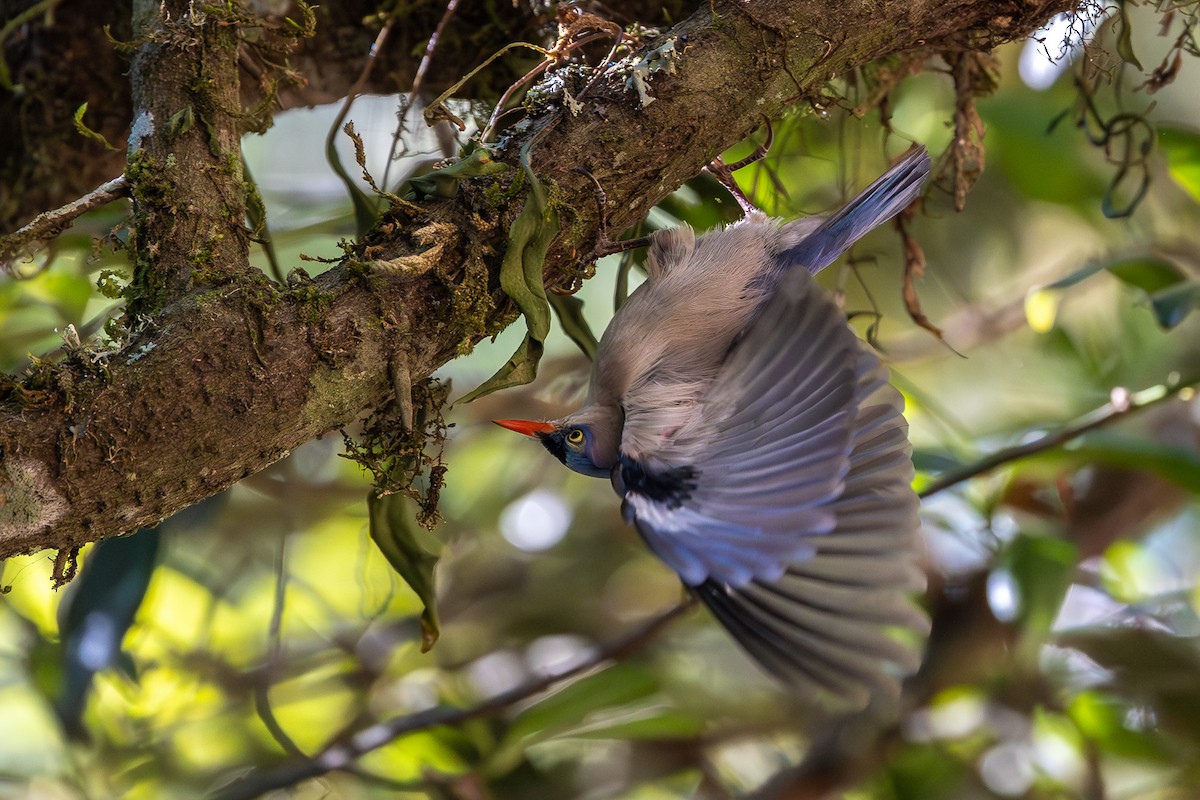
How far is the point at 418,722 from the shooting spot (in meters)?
1.82

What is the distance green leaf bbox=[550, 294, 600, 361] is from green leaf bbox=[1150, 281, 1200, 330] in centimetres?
81

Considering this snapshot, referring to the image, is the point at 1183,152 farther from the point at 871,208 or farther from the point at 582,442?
the point at 582,442

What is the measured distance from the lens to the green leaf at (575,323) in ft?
4.79

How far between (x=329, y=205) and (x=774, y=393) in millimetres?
1599

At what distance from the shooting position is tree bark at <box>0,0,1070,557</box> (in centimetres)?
94

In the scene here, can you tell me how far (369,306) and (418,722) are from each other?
3.40ft

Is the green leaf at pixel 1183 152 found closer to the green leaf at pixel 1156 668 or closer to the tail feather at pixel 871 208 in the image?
the tail feather at pixel 871 208

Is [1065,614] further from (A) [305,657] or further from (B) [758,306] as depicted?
(A) [305,657]

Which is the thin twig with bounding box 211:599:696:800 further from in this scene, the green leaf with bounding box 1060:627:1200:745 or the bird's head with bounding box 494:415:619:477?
the green leaf with bounding box 1060:627:1200:745

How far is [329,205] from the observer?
2.43m

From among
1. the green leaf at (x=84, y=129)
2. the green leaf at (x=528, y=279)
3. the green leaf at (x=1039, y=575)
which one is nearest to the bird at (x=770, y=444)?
the green leaf at (x=528, y=279)

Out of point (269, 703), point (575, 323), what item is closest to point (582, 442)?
point (575, 323)

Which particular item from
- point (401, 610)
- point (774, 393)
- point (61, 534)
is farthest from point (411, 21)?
point (401, 610)

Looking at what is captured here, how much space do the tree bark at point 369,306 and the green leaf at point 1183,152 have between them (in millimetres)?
735
